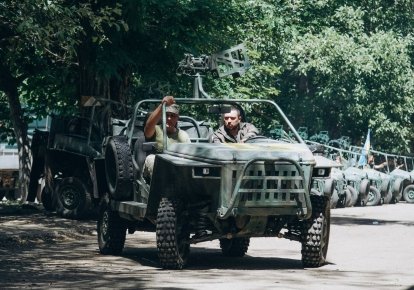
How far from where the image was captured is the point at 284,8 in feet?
118

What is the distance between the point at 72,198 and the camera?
23984mm

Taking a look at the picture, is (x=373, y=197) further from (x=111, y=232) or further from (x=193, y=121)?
(x=111, y=232)

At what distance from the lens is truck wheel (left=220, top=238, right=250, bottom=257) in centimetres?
1684

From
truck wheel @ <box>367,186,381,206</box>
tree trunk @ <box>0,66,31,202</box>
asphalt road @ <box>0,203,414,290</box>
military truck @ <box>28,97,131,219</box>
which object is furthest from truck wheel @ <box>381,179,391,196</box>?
asphalt road @ <box>0,203,414,290</box>

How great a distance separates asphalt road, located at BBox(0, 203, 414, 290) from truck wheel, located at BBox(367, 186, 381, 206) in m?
15.4

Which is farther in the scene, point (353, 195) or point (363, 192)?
point (363, 192)

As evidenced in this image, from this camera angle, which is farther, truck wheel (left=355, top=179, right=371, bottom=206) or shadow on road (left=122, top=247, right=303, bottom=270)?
truck wheel (left=355, top=179, right=371, bottom=206)

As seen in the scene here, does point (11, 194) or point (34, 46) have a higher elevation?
point (34, 46)

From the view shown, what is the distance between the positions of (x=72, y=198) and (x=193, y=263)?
876cm

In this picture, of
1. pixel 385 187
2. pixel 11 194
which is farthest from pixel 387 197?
pixel 11 194

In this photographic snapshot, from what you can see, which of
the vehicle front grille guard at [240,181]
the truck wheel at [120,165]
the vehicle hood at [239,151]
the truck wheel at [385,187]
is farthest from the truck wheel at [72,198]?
the truck wheel at [385,187]

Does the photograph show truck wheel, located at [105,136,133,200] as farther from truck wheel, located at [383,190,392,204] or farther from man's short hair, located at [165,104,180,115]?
truck wheel, located at [383,190,392,204]

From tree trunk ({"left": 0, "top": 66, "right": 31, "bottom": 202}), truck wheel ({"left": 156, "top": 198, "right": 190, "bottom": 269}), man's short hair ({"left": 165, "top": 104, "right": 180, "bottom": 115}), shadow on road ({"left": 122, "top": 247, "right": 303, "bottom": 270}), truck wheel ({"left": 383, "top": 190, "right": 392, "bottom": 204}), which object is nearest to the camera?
truck wheel ({"left": 156, "top": 198, "right": 190, "bottom": 269})

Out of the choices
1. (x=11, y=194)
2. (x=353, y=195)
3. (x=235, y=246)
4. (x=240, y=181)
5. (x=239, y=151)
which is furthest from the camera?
(x=353, y=195)
